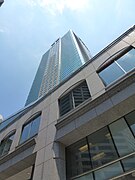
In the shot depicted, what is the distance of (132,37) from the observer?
475 inches

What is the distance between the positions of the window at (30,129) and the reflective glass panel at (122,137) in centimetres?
636

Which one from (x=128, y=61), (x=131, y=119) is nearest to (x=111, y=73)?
(x=128, y=61)

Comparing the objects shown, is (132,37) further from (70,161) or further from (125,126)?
(70,161)

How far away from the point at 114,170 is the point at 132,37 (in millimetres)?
8973

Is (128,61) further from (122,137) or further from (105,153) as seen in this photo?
(105,153)

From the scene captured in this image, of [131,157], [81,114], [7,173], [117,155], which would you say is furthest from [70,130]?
[7,173]

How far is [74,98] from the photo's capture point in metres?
12.2

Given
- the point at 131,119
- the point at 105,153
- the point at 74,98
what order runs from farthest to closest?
the point at 74,98, the point at 131,119, the point at 105,153

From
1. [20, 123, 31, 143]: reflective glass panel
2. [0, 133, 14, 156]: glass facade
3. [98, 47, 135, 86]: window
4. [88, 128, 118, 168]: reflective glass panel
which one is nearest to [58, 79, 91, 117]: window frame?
[98, 47, 135, 86]: window

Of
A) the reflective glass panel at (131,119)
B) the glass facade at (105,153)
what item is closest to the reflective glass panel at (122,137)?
the glass facade at (105,153)

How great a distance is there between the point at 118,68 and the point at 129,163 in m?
6.09

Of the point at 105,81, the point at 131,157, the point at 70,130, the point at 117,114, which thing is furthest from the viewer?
the point at 105,81

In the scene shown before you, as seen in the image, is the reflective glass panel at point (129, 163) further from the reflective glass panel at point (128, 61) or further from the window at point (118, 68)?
the reflective glass panel at point (128, 61)

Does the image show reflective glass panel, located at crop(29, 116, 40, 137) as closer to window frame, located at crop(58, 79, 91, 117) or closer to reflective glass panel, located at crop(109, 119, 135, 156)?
window frame, located at crop(58, 79, 91, 117)
